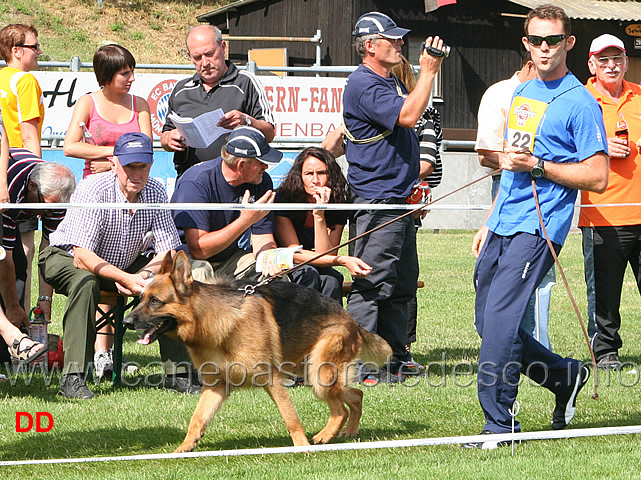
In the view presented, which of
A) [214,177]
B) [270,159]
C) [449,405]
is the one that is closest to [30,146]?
[214,177]

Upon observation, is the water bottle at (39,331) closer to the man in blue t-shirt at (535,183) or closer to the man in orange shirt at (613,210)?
the man in blue t-shirt at (535,183)

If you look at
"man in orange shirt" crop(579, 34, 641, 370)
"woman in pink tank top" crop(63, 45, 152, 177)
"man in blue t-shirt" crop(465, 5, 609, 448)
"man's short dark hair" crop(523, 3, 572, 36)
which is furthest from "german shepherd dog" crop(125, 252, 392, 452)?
"man in orange shirt" crop(579, 34, 641, 370)

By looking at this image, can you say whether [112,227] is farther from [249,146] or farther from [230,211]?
[249,146]

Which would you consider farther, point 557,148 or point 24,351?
point 24,351

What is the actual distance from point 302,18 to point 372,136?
24006 mm

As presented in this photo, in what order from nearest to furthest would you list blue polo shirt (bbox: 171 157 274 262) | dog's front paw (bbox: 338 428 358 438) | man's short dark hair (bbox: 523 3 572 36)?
1. man's short dark hair (bbox: 523 3 572 36)
2. dog's front paw (bbox: 338 428 358 438)
3. blue polo shirt (bbox: 171 157 274 262)

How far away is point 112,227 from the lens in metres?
5.99

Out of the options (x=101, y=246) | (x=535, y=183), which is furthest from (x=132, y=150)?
(x=535, y=183)

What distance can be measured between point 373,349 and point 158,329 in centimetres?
141

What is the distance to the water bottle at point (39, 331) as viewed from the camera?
600cm

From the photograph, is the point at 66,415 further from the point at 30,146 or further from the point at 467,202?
the point at 467,202

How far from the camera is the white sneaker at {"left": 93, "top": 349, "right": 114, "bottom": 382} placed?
6.55 m

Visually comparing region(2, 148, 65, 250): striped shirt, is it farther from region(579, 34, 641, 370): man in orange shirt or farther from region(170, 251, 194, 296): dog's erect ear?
region(579, 34, 641, 370): man in orange shirt

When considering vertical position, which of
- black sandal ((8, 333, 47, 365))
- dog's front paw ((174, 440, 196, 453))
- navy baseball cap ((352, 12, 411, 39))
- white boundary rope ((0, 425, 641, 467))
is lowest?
dog's front paw ((174, 440, 196, 453))
